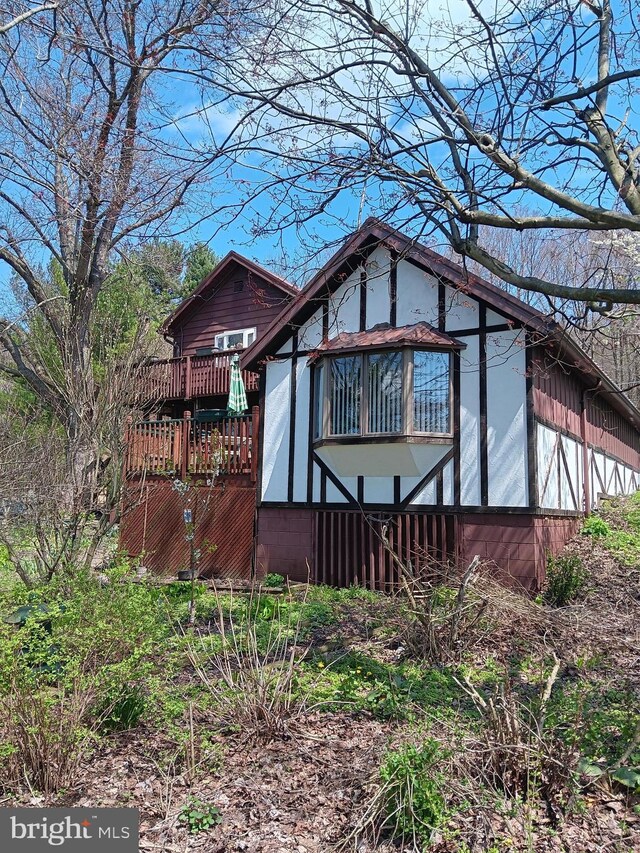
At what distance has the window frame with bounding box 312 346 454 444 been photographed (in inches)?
392

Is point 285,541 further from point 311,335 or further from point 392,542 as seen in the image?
point 311,335

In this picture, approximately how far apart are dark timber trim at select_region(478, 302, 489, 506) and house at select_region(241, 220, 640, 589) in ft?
0.06

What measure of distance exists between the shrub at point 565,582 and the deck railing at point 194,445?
19.5 feet

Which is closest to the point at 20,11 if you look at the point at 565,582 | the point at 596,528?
the point at 565,582

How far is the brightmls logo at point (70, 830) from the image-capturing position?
3.62 meters

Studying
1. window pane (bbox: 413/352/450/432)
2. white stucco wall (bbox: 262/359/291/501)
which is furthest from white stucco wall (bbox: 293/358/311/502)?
window pane (bbox: 413/352/450/432)

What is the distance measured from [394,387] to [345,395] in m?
0.92

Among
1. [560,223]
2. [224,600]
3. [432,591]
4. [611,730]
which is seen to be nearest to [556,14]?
[560,223]

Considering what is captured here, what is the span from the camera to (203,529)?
508 inches

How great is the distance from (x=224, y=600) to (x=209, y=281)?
13519 millimetres

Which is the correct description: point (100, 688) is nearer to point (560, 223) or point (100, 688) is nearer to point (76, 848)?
point (76, 848)

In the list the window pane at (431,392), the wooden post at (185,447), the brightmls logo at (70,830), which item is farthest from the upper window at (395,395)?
the brightmls logo at (70,830)

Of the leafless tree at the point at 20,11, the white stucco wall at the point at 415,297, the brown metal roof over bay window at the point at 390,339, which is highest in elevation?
the leafless tree at the point at 20,11

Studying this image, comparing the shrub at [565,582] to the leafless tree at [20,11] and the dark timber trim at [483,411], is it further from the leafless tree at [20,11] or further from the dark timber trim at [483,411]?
the leafless tree at [20,11]
